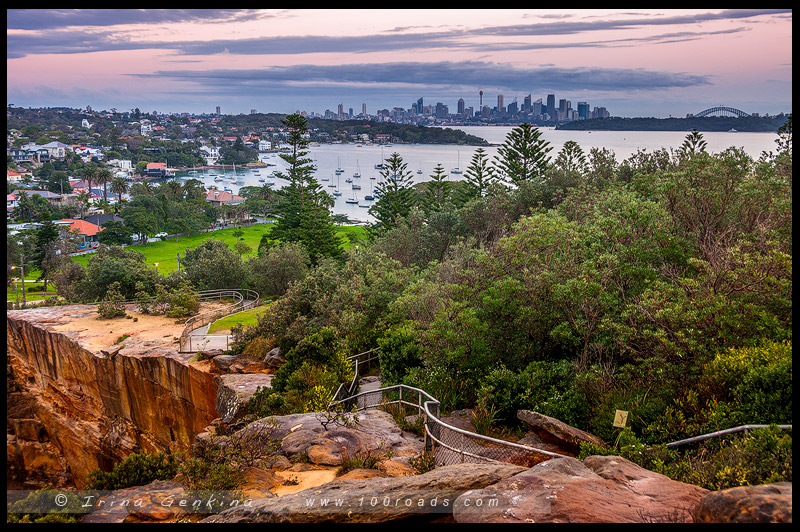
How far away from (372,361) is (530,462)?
30.6 feet

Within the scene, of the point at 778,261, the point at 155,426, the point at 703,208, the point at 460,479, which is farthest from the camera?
the point at 155,426

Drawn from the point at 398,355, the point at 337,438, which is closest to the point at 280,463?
the point at 337,438

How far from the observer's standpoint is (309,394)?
41.3 feet

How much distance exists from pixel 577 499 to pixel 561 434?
12.4 ft

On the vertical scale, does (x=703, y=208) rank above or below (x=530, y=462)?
above

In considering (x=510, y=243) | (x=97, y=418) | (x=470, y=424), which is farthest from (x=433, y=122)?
(x=470, y=424)

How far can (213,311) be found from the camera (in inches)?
960

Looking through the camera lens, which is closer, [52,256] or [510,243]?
[510,243]

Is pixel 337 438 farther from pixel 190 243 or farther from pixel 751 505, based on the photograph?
pixel 190 243

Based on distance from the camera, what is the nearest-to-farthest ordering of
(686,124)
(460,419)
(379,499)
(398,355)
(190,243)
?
Answer: (379,499) < (460,419) < (398,355) < (686,124) < (190,243)

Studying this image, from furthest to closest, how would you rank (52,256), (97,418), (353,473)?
1. (52,256)
2. (97,418)
3. (353,473)

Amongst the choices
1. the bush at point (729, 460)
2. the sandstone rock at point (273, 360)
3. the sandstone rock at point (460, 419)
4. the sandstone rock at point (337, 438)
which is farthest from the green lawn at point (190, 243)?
the bush at point (729, 460)

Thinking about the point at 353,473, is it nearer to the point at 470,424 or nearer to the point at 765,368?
the point at 470,424

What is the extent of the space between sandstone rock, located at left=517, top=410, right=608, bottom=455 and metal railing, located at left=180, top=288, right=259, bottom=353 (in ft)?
42.5
